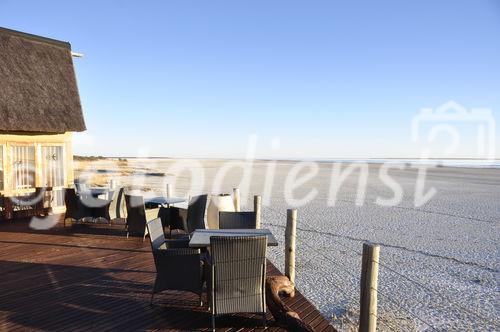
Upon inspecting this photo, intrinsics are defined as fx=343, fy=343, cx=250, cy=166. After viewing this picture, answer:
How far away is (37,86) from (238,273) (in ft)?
27.3

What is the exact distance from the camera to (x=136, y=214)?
243 inches

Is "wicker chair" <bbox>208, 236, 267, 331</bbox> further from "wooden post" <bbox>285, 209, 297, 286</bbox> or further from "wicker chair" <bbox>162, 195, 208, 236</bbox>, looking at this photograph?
"wicker chair" <bbox>162, 195, 208, 236</bbox>

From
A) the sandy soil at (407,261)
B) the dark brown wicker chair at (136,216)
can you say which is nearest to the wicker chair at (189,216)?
the dark brown wicker chair at (136,216)

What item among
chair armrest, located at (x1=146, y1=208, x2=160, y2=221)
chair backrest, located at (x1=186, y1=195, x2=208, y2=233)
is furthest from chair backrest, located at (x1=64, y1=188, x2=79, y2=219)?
chair backrest, located at (x1=186, y1=195, x2=208, y2=233)

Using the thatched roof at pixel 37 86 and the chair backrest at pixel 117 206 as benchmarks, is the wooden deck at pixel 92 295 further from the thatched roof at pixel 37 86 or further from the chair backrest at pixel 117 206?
the thatched roof at pixel 37 86

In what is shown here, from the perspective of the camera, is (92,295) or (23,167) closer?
(92,295)

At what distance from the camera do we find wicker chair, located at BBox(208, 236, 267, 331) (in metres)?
2.96

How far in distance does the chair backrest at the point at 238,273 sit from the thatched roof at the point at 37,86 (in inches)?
271

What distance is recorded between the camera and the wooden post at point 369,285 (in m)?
2.69

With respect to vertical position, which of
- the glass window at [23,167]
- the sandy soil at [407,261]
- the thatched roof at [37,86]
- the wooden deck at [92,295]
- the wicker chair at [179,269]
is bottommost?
the sandy soil at [407,261]

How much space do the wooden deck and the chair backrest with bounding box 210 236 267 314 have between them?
0.24 meters

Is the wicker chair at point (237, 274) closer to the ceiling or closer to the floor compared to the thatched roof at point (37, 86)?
closer to the floor

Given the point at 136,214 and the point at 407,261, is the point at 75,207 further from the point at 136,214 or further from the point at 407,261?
the point at 407,261

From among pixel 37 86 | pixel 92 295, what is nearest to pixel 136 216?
pixel 92 295
